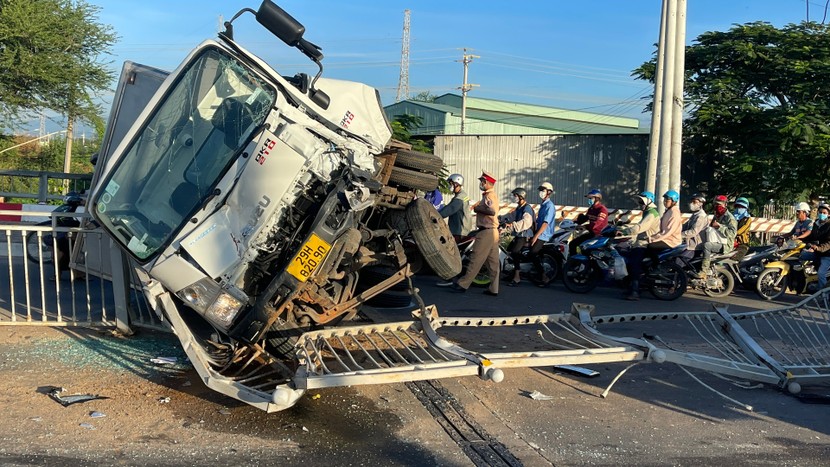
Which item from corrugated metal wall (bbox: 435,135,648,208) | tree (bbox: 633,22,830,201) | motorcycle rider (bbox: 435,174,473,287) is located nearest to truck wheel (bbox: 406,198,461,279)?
motorcycle rider (bbox: 435,174,473,287)

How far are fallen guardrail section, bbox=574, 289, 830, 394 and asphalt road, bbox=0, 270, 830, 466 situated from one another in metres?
0.25

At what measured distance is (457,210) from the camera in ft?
38.1

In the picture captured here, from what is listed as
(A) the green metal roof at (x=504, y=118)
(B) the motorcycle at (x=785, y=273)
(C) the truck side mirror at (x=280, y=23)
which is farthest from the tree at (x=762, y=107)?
(C) the truck side mirror at (x=280, y=23)

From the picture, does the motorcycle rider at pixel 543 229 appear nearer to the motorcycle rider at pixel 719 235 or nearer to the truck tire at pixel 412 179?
the motorcycle rider at pixel 719 235

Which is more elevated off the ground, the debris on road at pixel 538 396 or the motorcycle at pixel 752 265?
the motorcycle at pixel 752 265

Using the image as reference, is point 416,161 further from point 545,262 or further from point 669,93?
point 669,93

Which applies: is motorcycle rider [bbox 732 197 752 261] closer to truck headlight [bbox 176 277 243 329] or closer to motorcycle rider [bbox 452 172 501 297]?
motorcycle rider [bbox 452 172 501 297]

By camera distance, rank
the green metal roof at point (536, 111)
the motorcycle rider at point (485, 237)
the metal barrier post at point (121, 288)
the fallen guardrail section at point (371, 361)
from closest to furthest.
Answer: the fallen guardrail section at point (371, 361), the metal barrier post at point (121, 288), the motorcycle rider at point (485, 237), the green metal roof at point (536, 111)

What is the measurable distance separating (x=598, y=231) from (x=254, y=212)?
25.1 feet

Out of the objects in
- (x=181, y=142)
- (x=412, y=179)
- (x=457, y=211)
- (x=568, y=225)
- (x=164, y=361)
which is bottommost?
(x=164, y=361)

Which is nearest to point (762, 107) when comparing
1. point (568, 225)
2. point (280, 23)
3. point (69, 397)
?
point (568, 225)

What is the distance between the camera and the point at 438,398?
5.68 m

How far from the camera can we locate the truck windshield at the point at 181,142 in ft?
18.3

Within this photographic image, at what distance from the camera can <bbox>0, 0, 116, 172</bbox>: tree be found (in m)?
23.9
